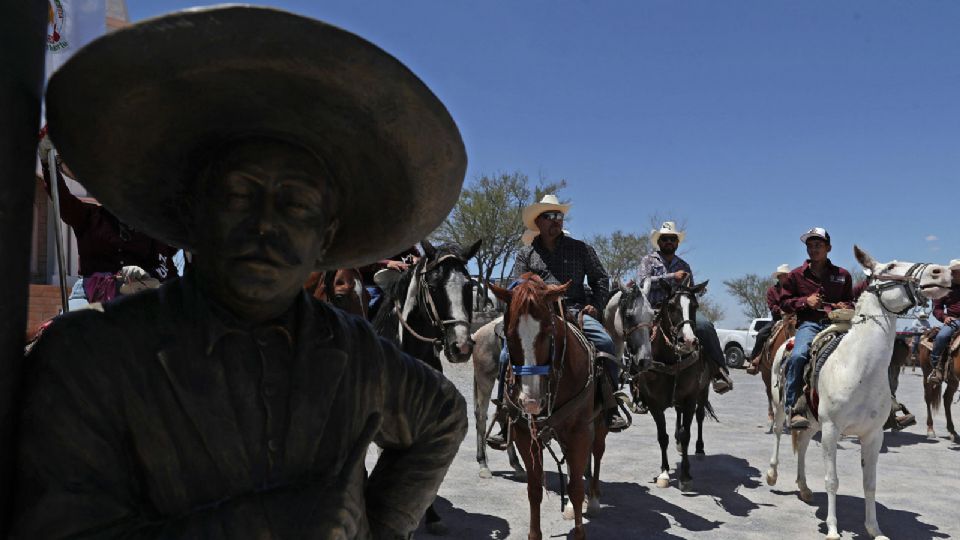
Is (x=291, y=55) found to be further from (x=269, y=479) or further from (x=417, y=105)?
(x=269, y=479)

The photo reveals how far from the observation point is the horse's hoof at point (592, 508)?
6.51m

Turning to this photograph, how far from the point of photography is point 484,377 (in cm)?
787

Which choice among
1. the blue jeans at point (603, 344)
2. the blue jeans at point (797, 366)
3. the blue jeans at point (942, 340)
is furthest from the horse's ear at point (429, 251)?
the blue jeans at point (942, 340)

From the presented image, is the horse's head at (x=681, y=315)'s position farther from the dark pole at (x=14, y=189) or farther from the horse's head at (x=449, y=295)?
the dark pole at (x=14, y=189)

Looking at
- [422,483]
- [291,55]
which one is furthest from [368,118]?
[422,483]

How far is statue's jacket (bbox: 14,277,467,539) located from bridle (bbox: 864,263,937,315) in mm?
6278

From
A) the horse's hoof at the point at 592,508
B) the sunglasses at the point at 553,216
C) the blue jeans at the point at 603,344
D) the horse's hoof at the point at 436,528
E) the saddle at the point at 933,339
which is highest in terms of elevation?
the sunglasses at the point at 553,216

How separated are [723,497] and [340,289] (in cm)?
501

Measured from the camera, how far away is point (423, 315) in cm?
562

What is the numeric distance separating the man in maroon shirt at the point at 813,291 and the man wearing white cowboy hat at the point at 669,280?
43.2 inches

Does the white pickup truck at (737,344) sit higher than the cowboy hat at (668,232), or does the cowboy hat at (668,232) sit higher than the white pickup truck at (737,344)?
the cowboy hat at (668,232)

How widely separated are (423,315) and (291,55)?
4.53 meters

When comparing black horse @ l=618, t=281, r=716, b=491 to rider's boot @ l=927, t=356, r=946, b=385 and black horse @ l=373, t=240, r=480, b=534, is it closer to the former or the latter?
black horse @ l=373, t=240, r=480, b=534

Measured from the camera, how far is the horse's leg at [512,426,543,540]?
5.20 meters
